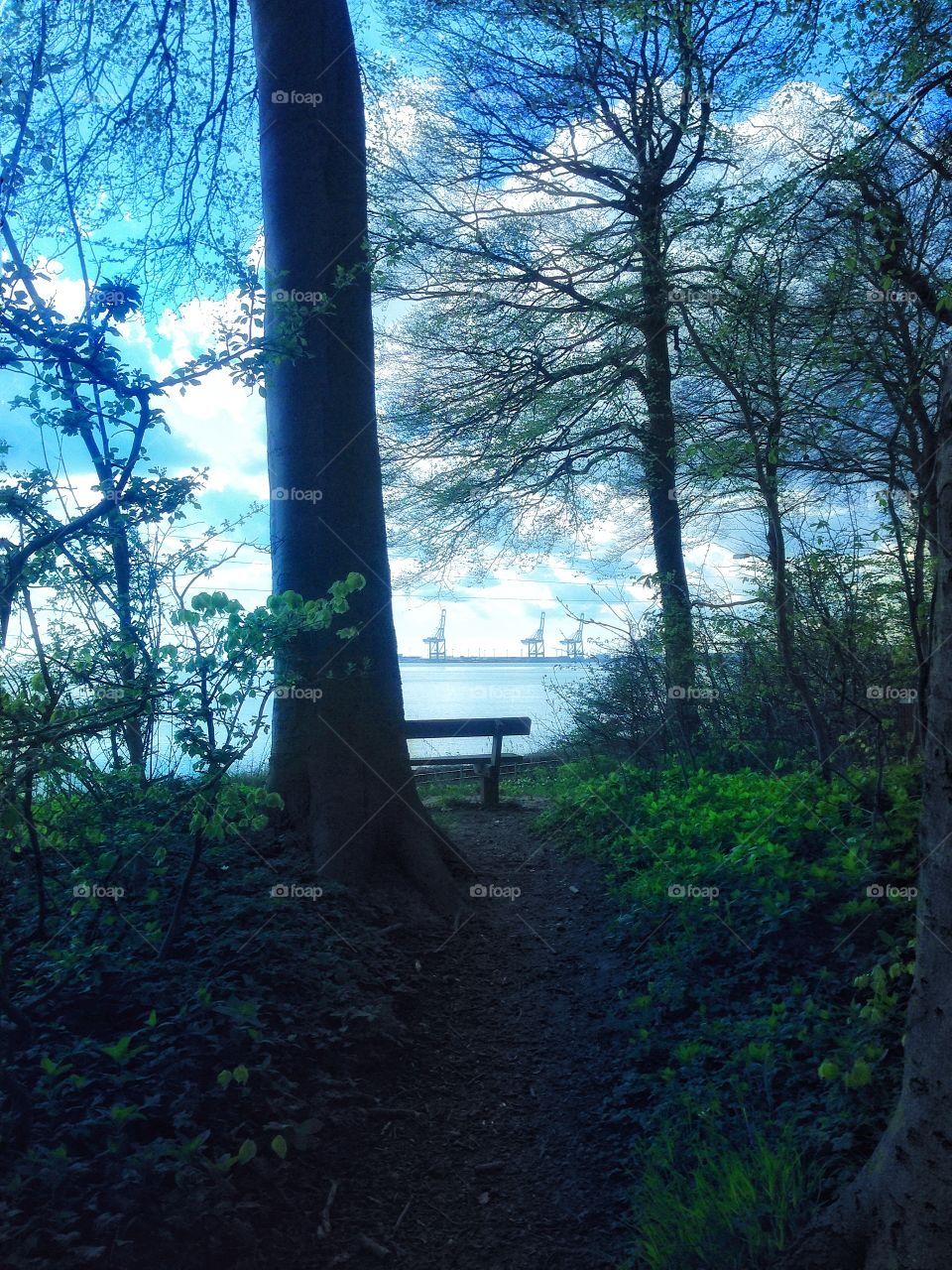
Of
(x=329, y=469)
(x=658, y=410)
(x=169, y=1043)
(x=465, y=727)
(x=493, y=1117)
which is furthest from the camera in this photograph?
(x=658, y=410)

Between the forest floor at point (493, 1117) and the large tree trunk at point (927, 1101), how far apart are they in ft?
2.59

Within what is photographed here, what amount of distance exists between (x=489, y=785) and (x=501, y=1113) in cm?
513

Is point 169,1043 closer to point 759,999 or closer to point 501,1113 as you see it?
point 501,1113

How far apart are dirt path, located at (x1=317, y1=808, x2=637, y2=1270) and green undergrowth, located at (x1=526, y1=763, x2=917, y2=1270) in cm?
17

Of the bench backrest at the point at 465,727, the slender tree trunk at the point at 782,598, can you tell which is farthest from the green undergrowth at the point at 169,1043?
the bench backrest at the point at 465,727

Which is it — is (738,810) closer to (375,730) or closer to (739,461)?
(375,730)

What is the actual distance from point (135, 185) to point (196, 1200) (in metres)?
6.36

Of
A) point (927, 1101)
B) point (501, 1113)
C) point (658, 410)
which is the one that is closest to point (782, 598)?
point (501, 1113)

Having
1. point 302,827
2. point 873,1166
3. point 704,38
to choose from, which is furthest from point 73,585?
point 704,38

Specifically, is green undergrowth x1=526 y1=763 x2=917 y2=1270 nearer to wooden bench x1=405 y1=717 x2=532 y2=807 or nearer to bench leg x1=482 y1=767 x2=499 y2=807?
wooden bench x1=405 y1=717 x2=532 y2=807

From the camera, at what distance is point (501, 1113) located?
3.45 metres

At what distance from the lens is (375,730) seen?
509 cm

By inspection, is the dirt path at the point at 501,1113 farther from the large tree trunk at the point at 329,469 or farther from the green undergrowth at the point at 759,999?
the large tree trunk at the point at 329,469

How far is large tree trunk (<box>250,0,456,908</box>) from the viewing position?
4.90 meters
